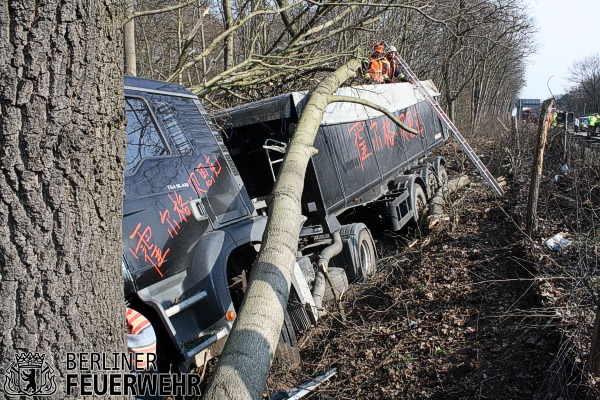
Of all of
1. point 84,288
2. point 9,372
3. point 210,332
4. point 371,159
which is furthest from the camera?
point 371,159

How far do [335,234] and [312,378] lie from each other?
294 centimetres

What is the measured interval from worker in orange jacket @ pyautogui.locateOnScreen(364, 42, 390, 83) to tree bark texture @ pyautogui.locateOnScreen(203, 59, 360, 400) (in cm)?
503

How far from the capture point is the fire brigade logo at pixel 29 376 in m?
1.66

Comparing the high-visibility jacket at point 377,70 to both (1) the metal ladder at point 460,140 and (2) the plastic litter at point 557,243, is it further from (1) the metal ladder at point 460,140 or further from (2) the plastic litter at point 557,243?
(2) the plastic litter at point 557,243

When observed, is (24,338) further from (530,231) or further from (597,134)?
(597,134)

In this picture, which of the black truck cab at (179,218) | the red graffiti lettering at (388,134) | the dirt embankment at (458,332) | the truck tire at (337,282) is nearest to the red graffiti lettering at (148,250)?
the black truck cab at (179,218)

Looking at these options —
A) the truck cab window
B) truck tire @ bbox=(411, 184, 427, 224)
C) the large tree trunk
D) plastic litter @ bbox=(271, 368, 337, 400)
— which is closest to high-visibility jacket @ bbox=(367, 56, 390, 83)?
truck tire @ bbox=(411, 184, 427, 224)

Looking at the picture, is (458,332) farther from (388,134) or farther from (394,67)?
(394,67)

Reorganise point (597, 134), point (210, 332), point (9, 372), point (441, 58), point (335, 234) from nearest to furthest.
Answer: point (9, 372) < point (210, 332) < point (335, 234) < point (597, 134) < point (441, 58)

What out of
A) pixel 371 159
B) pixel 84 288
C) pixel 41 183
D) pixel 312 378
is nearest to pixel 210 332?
pixel 312 378

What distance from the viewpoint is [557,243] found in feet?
20.1

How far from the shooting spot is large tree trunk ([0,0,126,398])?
5.33 feet

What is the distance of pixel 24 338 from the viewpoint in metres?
1.68

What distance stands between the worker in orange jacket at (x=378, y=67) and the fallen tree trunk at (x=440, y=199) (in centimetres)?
229
